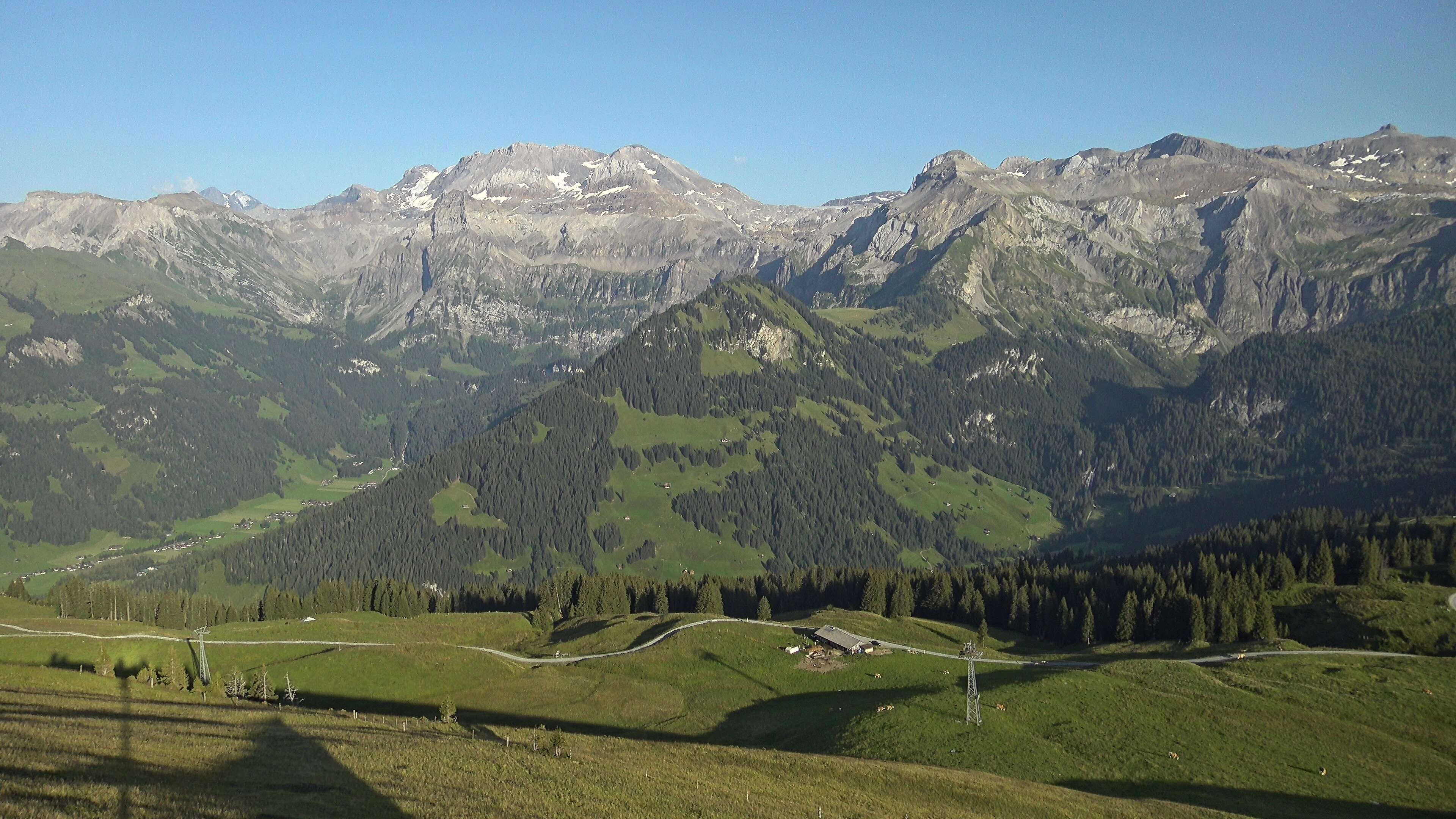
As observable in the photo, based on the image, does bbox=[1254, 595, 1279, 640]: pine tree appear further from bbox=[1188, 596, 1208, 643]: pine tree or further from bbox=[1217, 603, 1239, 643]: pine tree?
bbox=[1188, 596, 1208, 643]: pine tree

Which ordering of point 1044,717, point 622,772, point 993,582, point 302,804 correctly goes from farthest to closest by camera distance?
point 993,582 < point 1044,717 < point 622,772 < point 302,804

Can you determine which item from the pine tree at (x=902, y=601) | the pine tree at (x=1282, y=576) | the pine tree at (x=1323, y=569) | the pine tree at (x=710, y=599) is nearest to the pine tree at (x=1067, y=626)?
the pine tree at (x=902, y=601)

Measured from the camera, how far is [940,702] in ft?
297

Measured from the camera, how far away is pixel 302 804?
4212cm

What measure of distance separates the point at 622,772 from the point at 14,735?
101ft

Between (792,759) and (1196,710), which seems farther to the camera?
(1196,710)

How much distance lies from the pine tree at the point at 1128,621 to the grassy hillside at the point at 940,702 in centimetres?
1445

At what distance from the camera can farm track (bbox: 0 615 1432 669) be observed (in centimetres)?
11331

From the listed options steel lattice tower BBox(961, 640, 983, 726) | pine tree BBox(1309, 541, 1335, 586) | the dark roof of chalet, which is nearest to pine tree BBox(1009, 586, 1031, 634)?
pine tree BBox(1309, 541, 1335, 586)

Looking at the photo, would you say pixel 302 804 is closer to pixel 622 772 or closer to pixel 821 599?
pixel 622 772

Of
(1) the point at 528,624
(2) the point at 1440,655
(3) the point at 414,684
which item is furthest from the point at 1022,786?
(1) the point at 528,624

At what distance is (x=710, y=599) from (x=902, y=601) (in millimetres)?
32258

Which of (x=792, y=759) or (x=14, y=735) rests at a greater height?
(x=14, y=735)

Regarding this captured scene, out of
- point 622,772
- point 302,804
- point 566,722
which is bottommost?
point 566,722
